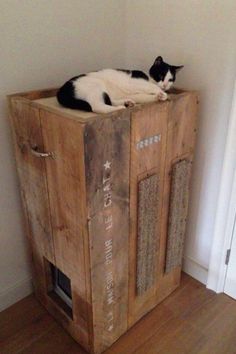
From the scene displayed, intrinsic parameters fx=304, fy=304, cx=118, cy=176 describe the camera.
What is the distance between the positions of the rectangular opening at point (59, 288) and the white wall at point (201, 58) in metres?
0.75

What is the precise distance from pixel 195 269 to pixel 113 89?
3.82 ft

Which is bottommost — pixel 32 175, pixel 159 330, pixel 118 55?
pixel 159 330

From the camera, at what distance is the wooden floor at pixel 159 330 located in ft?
4.66

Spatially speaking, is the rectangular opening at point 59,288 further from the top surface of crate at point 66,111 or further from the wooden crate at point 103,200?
the top surface of crate at point 66,111

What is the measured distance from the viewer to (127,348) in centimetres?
142

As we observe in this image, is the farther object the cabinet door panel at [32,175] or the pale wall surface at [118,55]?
the pale wall surface at [118,55]

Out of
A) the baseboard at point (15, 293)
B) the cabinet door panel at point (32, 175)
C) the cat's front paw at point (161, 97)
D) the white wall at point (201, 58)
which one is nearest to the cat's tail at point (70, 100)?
the cabinet door panel at point (32, 175)

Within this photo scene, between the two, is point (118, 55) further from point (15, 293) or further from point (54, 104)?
point (15, 293)

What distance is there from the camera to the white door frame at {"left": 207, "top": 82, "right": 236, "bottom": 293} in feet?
4.63

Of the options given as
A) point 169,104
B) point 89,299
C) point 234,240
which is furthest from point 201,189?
point 89,299

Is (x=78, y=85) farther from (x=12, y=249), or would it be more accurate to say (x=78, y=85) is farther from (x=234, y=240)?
(x=234, y=240)

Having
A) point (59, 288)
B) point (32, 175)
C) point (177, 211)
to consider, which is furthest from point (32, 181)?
point (177, 211)

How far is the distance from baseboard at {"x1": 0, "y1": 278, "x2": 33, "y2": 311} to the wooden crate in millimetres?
148

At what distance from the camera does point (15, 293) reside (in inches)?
64.8
